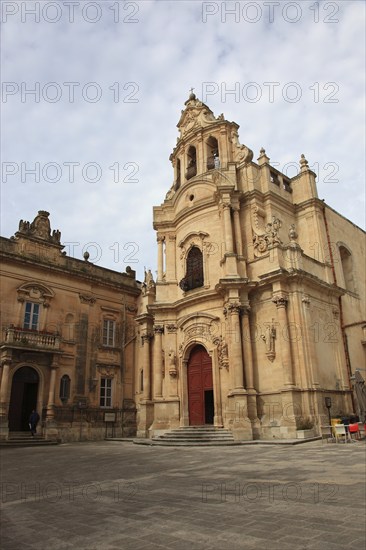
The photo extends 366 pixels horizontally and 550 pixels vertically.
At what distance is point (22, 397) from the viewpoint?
23.2 meters

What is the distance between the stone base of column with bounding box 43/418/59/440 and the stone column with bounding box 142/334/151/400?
5162 millimetres

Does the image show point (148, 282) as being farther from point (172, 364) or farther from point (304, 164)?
point (304, 164)

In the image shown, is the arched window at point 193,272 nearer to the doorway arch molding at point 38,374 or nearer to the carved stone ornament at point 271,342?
the carved stone ornament at point 271,342

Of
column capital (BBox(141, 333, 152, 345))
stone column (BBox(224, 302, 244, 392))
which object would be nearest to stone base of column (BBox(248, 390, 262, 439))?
stone column (BBox(224, 302, 244, 392))

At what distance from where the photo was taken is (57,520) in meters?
5.35

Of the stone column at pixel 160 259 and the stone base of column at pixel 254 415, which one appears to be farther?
the stone column at pixel 160 259

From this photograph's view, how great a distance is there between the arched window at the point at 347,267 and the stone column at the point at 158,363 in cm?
1175

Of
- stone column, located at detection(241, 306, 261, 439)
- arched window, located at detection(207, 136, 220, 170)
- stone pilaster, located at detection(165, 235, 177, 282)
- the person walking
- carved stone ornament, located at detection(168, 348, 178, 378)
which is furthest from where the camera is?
arched window, located at detection(207, 136, 220, 170)

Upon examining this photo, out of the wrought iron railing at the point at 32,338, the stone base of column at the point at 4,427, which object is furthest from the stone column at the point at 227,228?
the stone base of column at the point at 4,427

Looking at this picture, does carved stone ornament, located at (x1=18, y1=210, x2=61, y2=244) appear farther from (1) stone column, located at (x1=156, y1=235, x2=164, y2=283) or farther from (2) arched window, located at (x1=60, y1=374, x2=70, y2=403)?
(2) arched window, located at (x1=60, y1=374, x2=70, y2=403)

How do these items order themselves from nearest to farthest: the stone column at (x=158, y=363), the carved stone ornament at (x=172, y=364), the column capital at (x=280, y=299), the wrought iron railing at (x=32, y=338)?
the column capital at (x=280, y=299), the carved stone ornament at (x=172, y=364), the stone column at (x=158, y=363), the wrought iron railing at (x=32, y=338)

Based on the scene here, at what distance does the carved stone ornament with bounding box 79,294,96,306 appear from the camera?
1066 inches

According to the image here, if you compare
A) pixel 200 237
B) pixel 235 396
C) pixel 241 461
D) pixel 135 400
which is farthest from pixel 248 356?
pixel 135 400

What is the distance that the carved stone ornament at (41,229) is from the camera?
25844mm
